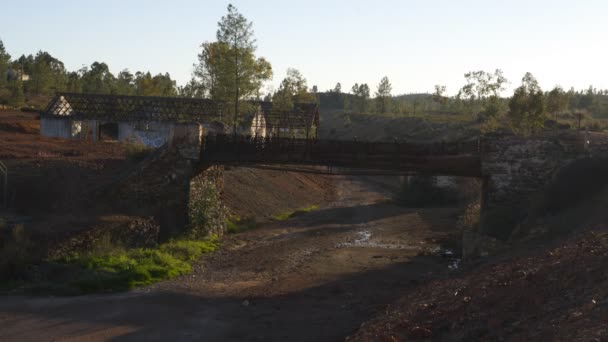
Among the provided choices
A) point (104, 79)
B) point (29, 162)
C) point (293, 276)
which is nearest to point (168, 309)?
point (293, 276)

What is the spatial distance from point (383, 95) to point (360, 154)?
99.3m

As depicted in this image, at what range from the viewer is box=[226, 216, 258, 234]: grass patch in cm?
3877

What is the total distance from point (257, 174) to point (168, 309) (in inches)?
1338

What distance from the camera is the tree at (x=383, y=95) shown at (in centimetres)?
12775

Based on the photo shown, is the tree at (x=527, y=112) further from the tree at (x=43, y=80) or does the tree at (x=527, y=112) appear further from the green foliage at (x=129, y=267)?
the tree at (x=43, y=80)

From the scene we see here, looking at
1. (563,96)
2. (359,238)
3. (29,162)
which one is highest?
(563,96)

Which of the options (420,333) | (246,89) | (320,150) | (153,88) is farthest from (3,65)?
(420,333)

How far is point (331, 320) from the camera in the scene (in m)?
19.9

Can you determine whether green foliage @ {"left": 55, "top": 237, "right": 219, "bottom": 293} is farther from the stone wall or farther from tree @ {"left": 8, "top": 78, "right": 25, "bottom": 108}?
tree @ {"left": 8, "top": 78, "right": 25, "bottom": 108}

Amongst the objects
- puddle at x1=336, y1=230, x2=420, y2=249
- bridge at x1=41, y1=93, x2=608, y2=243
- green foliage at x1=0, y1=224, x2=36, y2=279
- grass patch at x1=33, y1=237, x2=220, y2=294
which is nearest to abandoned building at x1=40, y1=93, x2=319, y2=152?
puddle at x1=336, y1=230, x2=420, y2=249

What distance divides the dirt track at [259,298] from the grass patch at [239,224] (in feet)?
3.27

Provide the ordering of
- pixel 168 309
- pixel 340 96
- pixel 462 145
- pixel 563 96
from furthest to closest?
pixel 340 96, pixel 563 96, pixel 462 145, pixel 168 309

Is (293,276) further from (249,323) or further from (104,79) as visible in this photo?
(104,79)

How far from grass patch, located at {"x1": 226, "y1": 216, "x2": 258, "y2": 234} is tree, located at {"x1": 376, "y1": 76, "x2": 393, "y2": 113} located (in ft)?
292
